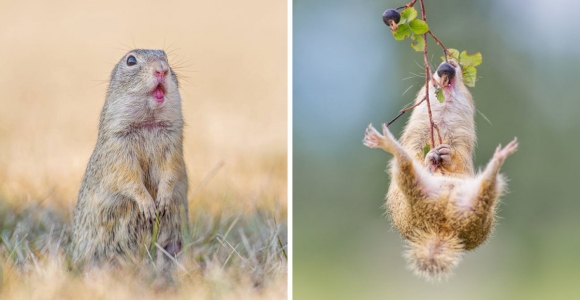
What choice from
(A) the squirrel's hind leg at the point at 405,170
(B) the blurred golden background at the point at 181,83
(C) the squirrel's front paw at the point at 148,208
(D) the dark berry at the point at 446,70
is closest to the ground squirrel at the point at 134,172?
(C) the squirrel's front paw at the point at 148,208

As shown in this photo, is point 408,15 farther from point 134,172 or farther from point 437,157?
point 134,172

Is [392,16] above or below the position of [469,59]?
above

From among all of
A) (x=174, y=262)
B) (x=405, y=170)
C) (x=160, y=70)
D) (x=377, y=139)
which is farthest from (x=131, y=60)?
(x=405, y=170)

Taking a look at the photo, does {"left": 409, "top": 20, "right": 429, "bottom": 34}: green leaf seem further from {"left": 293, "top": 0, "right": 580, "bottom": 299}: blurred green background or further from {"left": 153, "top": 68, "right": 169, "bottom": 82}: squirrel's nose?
{"left": 153, "top": 68, "right": 169, "bottom": 82}: squirrel's nose

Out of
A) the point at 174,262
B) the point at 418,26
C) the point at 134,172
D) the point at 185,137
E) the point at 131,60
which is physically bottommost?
the point at 174,262

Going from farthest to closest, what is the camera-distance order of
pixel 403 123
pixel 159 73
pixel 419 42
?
pixel 403 123
pixel 159 73
pixel 419 42

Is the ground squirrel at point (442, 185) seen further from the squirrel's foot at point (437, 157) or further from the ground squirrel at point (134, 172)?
the ground squirrel at point (134, 172)

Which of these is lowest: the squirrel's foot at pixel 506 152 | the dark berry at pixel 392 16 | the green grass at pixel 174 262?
the green grass at pixel 174 262

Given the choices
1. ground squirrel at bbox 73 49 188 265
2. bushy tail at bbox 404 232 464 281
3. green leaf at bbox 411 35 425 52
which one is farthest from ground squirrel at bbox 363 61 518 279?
ground squirrel at bbox 73 49 188 265
